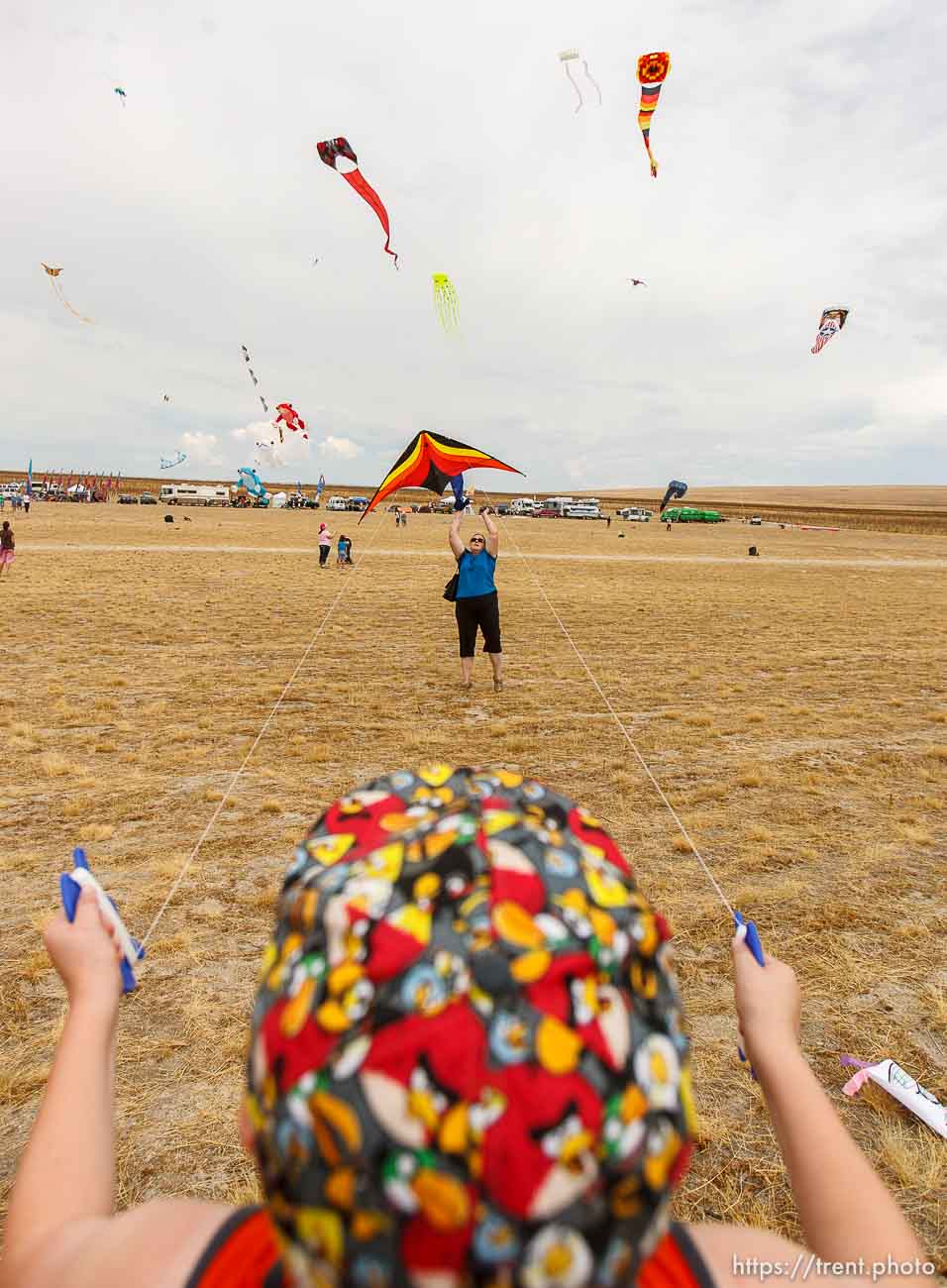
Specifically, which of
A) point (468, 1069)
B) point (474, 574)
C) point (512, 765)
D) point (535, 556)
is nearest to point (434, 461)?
point (474, 574)

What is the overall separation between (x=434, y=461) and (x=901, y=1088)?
7.75 metres

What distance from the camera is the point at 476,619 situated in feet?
26.7

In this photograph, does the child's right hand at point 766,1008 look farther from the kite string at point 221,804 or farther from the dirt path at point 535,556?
the dirt path at point 535,556

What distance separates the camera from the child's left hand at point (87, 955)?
108 cm

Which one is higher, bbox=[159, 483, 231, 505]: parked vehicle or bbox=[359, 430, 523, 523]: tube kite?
bbox=[359, 430, 523, 523]: tube kite

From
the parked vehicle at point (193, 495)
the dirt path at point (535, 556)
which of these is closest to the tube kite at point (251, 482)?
the parked vehicle at point (193, 495)

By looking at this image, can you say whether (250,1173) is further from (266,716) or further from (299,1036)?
(266,716)

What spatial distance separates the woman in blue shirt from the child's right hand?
6.52 m

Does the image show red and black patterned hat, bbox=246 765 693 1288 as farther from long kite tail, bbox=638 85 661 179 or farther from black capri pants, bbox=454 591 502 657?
long kite tail, bbox=638 85 661 179

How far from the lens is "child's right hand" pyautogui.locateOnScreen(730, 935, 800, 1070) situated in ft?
3.67

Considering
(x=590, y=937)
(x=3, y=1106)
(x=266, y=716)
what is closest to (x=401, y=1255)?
(x=590, y=937)

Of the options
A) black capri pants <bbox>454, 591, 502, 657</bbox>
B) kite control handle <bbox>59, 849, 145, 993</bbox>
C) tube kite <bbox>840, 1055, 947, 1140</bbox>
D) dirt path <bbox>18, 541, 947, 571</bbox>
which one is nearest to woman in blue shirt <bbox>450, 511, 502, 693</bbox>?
black capri pants <bbox>454, 591, 502, 657</bbox>

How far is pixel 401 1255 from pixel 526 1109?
163mm

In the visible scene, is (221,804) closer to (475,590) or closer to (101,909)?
(475,590)
